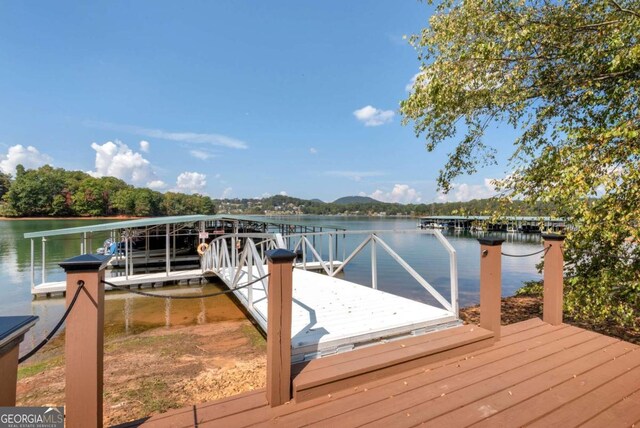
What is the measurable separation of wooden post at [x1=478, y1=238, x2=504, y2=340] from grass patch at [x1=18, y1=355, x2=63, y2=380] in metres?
6.63

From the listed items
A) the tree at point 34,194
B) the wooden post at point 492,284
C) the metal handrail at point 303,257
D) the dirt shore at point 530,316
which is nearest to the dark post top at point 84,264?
the metal handrail at point 303,257

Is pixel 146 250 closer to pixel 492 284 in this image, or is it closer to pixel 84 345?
pixel 84 345

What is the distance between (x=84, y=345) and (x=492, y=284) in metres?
3.43

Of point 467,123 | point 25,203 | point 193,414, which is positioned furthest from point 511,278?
point 25,203

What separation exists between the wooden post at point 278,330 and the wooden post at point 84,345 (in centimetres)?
101

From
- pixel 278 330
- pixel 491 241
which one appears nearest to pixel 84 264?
pixel 278 330

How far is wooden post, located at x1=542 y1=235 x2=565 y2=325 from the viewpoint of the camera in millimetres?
3564

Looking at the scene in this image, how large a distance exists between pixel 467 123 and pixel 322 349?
5.74 metres

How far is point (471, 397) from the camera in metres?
2.18

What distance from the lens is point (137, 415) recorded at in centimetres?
341

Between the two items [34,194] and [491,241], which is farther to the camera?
[34,194]

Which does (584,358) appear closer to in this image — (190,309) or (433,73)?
(433,73)

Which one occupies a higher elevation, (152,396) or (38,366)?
(152,396)

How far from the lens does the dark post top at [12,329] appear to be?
136 cm
